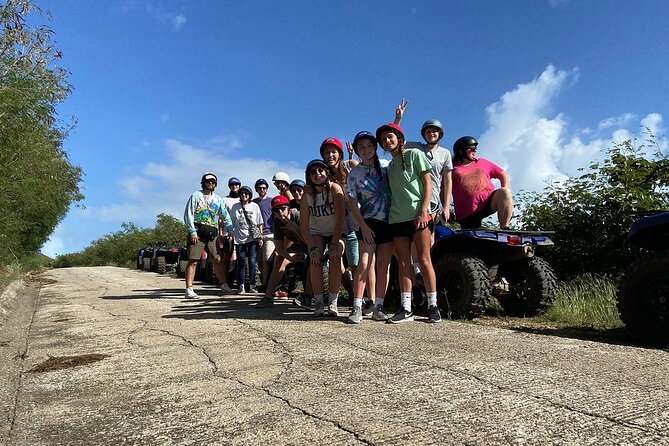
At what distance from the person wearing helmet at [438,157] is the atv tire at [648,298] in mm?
2079

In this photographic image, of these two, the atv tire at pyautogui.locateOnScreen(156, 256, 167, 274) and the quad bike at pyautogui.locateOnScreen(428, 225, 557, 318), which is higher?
the atv tire at pyautogui.locateOnScreen(156, 256, 167, 274)

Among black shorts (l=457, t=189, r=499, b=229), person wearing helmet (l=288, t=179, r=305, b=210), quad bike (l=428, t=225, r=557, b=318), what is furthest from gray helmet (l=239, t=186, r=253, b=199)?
black shorts (l=457, t=189, r=499, b=229)

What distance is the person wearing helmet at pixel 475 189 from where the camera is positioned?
566 cm

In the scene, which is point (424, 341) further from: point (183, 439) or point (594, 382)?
point (183, 439)

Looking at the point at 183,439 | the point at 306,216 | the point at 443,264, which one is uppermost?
the point at 306,216

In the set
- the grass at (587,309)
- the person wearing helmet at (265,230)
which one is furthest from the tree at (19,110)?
the grass at (587,309)

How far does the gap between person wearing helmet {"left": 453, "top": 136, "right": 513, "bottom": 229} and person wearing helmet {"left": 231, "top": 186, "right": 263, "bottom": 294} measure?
3.84 meters

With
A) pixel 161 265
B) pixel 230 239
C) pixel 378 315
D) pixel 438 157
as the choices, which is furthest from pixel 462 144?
pixel 161 265

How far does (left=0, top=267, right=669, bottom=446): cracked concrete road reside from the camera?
1.92m

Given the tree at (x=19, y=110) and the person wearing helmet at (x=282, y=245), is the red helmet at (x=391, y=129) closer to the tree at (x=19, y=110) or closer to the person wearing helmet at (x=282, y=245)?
the person wearing helmet at (x=282, y=245)

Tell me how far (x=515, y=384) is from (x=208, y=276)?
11.7 metres

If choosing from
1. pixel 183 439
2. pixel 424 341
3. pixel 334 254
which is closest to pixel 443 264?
pixel 334 254

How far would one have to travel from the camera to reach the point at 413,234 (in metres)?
4.78

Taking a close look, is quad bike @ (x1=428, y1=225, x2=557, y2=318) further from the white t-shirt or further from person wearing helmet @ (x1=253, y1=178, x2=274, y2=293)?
the white t-shirt
